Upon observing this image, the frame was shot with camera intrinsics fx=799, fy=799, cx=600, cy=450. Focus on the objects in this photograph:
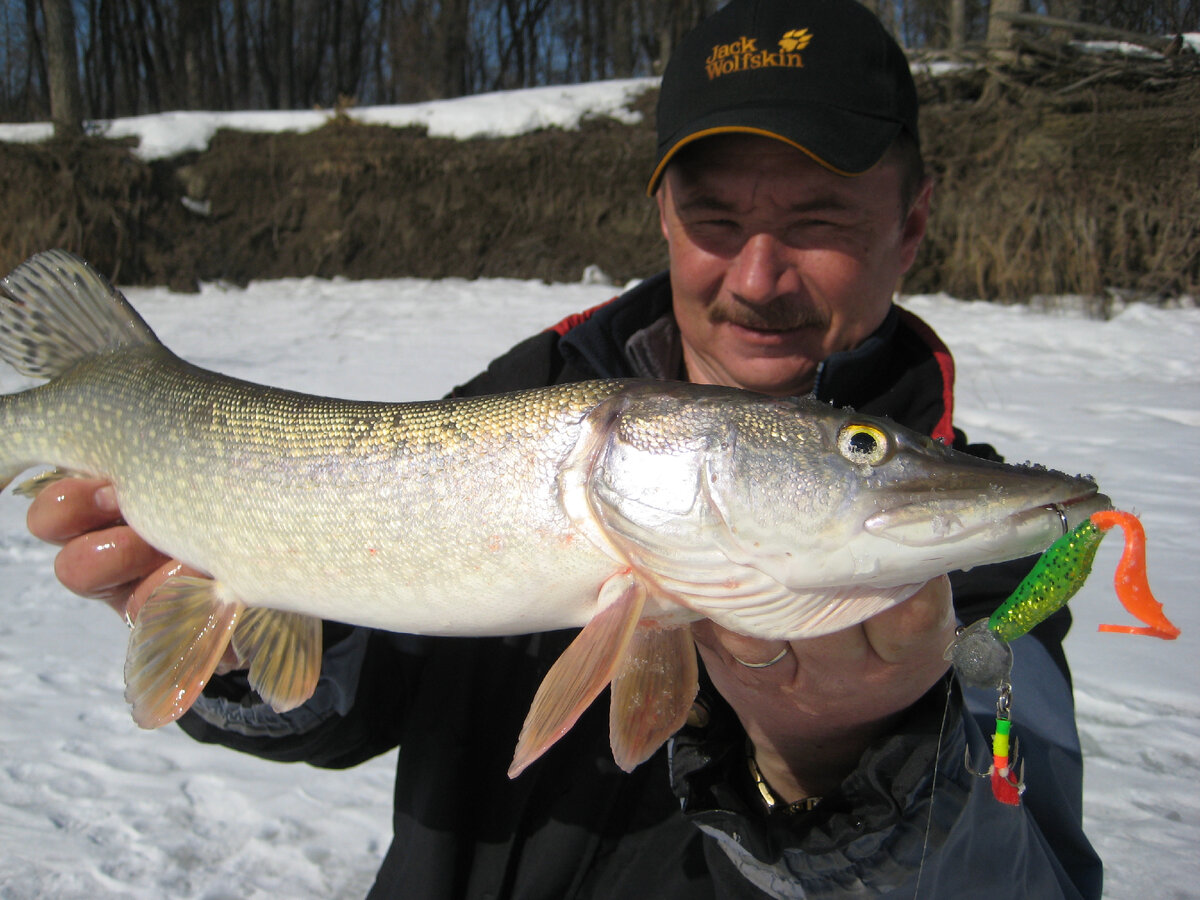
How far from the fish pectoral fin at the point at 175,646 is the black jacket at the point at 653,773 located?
18cm

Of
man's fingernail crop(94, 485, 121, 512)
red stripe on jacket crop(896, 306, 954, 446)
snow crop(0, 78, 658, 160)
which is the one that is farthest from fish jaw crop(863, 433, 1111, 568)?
snow crop(0, 78, 658, 160)

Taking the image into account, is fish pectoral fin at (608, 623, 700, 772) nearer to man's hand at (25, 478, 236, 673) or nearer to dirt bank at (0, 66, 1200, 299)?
man's hand at (25, 478, 236, 673)

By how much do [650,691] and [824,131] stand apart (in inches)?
48.3

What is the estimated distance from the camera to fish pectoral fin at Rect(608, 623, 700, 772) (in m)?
1.08

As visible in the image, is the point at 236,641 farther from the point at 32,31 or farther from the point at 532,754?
the point at 32,31

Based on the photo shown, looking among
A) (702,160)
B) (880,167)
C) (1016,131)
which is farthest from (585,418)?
(1016,131)

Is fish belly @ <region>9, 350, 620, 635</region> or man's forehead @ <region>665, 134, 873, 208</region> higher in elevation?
man's forehead @ <region>665, 134, 873, 208</region>

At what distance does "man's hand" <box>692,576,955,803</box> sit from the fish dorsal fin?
137 cm

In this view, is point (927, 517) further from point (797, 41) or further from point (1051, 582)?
point (797, 41)

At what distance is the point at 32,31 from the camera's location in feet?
76.0

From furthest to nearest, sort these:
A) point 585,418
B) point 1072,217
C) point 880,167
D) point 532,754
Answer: point 1072,217 < point 880,167 < point 585,418 < point 532,754

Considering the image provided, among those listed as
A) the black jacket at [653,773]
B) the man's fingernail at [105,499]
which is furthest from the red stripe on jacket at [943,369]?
the man's fingernail at [105,499]

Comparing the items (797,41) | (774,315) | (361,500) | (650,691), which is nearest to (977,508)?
(650,691)

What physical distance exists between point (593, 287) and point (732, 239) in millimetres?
6683
